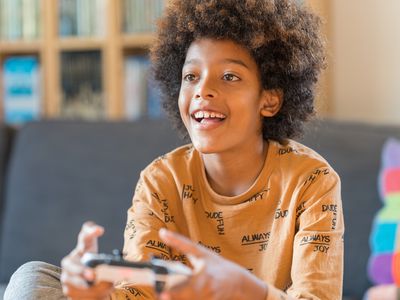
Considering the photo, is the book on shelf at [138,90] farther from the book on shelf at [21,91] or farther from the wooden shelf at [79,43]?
the book on shelf at [21,91]

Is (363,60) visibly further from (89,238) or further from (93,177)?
(89,238)

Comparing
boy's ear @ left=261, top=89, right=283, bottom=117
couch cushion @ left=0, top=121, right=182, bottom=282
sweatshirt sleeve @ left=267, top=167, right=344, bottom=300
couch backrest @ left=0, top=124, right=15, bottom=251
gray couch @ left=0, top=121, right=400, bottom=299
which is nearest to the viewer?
sweatshirt sleeve @ left=267, top=167, right=344, bottom=300

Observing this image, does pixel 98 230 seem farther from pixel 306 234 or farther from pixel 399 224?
pixel 399 224

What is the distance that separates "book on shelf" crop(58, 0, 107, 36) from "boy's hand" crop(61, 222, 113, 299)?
178 cm

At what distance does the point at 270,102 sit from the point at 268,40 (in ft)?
0.42

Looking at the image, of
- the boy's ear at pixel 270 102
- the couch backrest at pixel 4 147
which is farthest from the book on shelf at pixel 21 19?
the boy's ear at pixel 270 102

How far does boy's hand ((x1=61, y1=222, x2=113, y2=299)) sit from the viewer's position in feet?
3.69

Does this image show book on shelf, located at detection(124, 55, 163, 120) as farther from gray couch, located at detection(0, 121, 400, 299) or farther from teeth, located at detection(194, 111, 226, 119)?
teeth, located at detection(194, 111, 226, 119)

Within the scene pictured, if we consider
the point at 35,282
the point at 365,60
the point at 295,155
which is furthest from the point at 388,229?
the point at 35,282

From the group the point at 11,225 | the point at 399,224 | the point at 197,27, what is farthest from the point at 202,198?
the point at 11,225

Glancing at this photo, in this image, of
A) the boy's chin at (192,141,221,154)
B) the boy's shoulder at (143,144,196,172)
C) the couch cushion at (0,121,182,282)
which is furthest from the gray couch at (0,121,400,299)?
the boy's chin at (192,141,221,154)

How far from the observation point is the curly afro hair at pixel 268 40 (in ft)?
4.90

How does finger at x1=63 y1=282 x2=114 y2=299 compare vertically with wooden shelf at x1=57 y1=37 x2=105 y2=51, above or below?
below

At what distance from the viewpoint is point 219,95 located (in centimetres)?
146
